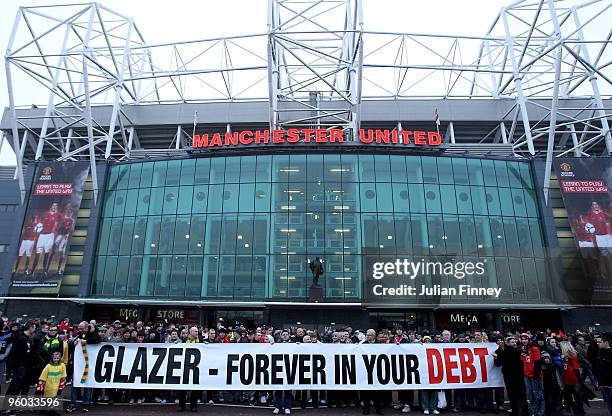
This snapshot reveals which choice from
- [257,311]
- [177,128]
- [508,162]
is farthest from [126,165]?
[508,162]

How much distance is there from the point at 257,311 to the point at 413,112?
2842 cm

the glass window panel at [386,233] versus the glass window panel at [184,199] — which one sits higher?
the glass window panel at [184,199]

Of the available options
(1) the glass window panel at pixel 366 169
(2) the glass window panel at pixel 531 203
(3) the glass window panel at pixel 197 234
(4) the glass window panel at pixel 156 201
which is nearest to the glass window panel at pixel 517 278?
(2) the glass window panel at pixel 531 203

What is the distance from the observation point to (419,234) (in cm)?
3259

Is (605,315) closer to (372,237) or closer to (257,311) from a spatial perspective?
(372,237)

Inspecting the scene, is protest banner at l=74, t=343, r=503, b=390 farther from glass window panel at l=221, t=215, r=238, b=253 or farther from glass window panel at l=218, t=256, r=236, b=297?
glass window panel at l=221, t=215, r=238, b=253

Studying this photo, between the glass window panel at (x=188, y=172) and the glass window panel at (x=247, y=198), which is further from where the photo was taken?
the glass window panel at (x=188, y=172)

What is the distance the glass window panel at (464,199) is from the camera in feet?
110

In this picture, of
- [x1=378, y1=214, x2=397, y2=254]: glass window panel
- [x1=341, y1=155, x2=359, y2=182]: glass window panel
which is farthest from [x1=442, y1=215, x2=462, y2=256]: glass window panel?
[x1=341, y1=155, x2=359, y2=182]: glass window panel

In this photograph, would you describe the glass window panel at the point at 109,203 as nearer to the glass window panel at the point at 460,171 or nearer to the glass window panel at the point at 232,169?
the glass window panel at the point at 232,169

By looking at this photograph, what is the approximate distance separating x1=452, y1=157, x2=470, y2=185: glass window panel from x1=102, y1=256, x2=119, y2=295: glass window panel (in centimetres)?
2948

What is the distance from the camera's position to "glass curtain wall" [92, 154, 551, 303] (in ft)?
105

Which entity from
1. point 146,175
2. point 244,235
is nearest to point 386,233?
point 244,235

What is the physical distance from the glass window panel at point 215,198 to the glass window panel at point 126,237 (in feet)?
23.3
